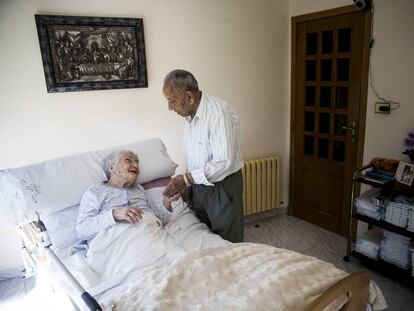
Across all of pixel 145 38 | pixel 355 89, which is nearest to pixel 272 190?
pixel 355 89

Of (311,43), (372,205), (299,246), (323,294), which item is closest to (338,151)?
(372,205)

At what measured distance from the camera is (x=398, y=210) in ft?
7.47

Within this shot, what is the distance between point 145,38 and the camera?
257cm

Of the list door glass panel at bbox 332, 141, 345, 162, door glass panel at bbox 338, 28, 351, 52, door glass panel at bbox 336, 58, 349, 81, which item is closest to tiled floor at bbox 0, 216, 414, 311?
door glass panel at bbox 332, 141, 345, 162

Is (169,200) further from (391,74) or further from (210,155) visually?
(391,74)

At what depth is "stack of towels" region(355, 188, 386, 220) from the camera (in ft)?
7.86

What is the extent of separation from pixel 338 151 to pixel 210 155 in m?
1.60

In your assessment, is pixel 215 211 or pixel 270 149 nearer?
pixel 215 211

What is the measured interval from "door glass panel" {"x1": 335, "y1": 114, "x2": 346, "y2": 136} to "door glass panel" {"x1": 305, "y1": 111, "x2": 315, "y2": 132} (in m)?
0.26

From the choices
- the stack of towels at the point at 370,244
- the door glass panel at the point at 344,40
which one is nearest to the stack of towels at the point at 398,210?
the stack of towels at the point at 370,244

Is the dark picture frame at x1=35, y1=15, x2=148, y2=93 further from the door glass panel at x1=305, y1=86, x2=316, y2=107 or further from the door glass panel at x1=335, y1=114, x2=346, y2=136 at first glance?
the door glass panel at x1=335, y1=114, x2=346, y2=136

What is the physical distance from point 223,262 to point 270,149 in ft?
7.00

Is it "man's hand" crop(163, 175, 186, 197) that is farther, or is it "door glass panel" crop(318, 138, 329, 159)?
"door glass panel" crop(318, 138, 329, 159)

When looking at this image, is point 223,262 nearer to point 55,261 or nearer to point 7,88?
point 55,261
